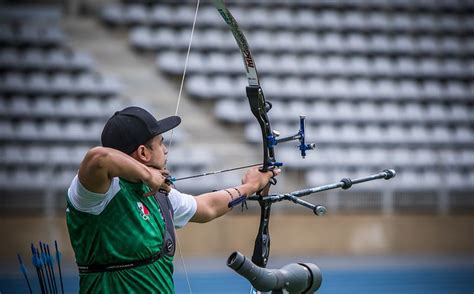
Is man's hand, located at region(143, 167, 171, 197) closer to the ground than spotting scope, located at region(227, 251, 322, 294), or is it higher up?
higher up

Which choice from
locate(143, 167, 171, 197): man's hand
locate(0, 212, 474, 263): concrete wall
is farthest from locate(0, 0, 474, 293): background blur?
locate(143, 167, 171, 197): man's hand

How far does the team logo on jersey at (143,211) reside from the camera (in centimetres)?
310

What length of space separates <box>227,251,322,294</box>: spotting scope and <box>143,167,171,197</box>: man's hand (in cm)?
50

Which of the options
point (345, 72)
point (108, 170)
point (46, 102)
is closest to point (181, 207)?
point (108, 170)

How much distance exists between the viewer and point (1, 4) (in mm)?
15609

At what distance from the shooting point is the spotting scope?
2453mm

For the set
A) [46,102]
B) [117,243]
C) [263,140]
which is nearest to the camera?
[117,243]

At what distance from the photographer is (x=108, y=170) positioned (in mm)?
2816

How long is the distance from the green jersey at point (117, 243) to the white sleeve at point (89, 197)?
2 cm

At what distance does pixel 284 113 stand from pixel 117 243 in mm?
11499

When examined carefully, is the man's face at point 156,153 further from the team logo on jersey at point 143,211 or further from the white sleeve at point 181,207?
the white sleeve at point 181,207

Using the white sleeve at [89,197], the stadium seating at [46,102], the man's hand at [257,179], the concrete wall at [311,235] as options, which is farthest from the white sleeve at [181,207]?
the stadium seating at [46,102]

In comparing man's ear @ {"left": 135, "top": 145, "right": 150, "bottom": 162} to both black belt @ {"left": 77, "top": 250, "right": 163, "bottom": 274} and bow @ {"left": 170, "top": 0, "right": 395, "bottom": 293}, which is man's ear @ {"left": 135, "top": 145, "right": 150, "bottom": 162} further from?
bow @ {"left": 170, "top": 0, "right": 395, "bottom": 293}

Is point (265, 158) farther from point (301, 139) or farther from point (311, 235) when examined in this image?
point (311, 235)
